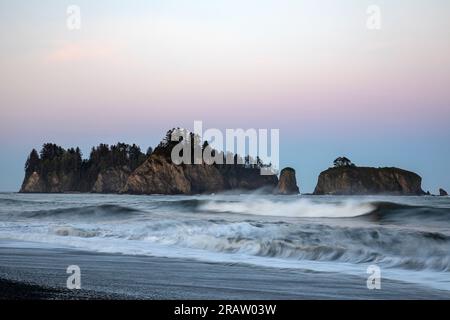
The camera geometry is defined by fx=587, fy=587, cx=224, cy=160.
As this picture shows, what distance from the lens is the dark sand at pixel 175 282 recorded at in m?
6.53

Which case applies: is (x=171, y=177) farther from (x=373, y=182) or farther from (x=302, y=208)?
(x=302, y=208)

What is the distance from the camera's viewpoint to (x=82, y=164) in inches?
6870

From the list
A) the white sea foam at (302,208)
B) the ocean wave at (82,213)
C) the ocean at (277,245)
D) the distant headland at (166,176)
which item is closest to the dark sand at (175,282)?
the ocean at (277,245)

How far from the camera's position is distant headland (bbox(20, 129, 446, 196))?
136375mm

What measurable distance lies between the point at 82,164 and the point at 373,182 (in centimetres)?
8651

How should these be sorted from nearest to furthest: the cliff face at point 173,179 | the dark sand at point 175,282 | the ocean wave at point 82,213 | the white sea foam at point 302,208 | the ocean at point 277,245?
1. the dark sand at point 175,282
2. the ocean at point 277,245
3. the ocean wave at point 82,213
4. the white sea foam at point 302,208
5. the cliff face at point 173,179

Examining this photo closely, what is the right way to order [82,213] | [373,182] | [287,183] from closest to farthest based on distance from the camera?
[82,213], [373,182], [287,183]

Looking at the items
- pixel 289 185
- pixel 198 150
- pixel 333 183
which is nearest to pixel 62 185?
pixel 198 150

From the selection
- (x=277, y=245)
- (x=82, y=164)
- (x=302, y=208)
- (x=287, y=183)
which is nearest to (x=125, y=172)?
(x=82, y=164)

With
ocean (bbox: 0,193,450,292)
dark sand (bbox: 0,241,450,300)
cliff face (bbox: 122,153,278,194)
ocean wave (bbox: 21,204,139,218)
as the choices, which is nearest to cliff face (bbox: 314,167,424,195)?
cliff face (bbox: 122,153,278,194)

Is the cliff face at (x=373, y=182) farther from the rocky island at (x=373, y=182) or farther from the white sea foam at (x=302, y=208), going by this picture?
the white sea foam at (x=302, y=208)

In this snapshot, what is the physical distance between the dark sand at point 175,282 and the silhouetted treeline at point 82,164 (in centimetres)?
15921

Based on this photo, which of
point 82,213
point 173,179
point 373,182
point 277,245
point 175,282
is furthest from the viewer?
point 173,179

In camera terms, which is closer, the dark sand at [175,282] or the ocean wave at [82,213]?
the dark sand at [175,282]
